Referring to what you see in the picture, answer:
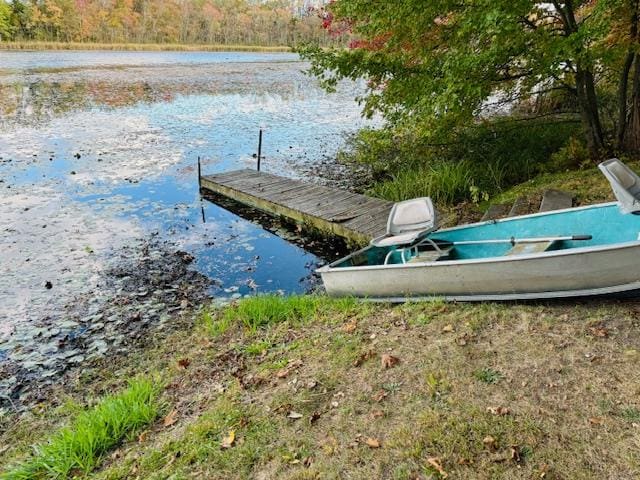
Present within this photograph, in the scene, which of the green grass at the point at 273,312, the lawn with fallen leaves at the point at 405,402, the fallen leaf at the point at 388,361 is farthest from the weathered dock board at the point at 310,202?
the fallen leaf at the point at 388,361

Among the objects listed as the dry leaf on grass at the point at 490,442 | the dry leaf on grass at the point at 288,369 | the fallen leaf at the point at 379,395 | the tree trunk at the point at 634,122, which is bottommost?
the dry leaf on grass at the point at 288,369

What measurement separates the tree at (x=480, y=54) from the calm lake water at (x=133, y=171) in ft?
10.5

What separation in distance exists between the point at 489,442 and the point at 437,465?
366 millimetres

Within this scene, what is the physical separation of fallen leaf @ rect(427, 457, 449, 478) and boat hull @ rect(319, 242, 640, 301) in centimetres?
220

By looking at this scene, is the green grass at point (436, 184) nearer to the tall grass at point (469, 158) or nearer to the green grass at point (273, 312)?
the tall grass at point (469, 158)

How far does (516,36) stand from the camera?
22.6ft

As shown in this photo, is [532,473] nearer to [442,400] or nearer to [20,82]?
[442,400]

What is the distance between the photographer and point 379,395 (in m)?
3.65

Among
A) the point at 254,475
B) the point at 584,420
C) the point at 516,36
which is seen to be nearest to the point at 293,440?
the point at 254,475

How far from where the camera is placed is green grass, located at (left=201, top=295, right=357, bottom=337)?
5492 millimetres

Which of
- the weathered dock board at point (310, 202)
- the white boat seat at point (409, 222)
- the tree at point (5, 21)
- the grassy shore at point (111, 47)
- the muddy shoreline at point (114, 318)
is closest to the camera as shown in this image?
the muddy shoreline at point (114, 318)

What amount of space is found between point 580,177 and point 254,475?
A: 7259mm

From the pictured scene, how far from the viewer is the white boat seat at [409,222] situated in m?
5.46

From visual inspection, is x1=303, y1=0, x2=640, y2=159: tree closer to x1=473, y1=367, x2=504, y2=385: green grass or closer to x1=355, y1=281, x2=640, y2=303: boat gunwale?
x1=355, y1=281, x2=640, y2=303: boat gunwale
